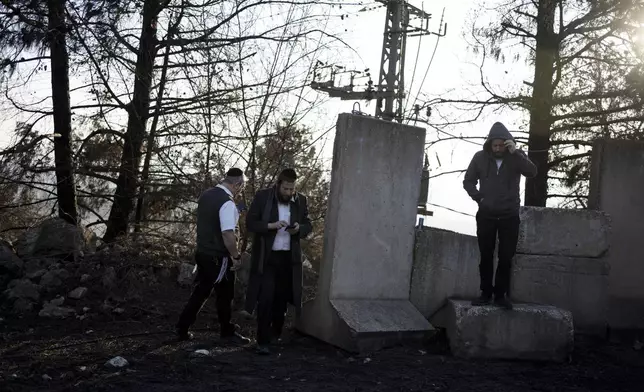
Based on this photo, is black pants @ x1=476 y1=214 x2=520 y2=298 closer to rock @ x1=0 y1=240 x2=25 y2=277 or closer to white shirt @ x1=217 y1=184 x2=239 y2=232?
white shirt @ x1=217 y1=184 x2=239 y2=232

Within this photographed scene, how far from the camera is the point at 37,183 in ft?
33.2

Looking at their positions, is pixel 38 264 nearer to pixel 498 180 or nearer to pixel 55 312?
pixel 55 312

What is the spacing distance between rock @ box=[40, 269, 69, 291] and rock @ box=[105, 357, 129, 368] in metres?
2.92

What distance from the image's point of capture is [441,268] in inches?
277

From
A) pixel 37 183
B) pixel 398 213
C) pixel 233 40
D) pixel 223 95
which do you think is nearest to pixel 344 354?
pixel 398 213

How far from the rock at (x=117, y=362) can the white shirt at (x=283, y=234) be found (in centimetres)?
172

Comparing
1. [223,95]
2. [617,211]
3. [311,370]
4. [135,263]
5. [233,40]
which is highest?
[233,40]

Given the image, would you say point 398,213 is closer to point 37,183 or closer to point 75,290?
point 75,290

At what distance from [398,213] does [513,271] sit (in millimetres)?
1417

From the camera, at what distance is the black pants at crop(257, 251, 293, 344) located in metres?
6.31

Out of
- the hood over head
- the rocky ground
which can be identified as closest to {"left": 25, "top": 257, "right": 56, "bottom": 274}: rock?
the rocky ground

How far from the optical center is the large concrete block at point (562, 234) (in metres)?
7.15

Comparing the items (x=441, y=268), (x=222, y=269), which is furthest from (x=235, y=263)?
(x=441, y=268)

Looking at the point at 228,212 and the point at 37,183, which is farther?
the point at 37,183
